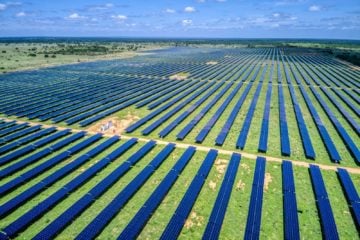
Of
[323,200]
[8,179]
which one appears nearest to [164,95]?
[8,179]

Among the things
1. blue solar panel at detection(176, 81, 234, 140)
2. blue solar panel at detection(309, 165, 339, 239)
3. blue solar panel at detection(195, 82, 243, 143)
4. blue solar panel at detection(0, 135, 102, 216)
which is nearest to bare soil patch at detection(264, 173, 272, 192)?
blue solar panel at detection(309, 165, 339, 239)

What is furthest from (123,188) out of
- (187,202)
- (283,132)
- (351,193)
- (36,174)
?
(283,132)

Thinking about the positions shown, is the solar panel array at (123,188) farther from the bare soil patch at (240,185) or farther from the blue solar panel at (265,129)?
the blue solar panel at (265,129)

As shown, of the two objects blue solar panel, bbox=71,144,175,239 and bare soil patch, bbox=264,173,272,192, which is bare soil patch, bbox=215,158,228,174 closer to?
bare soil patch, bbox=264,173,272,192

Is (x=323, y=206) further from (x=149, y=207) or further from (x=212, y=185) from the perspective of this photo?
(x=149, y=207)

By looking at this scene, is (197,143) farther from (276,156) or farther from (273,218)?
(273,218)

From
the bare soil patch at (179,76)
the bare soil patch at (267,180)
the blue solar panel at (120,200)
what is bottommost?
the blue solar panel at (120,200)

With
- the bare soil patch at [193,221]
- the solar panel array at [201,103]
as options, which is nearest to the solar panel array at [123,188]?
the bare soil patch at [193,221]

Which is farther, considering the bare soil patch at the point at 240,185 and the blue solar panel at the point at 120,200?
the bare soil patch at the point at 240,185
